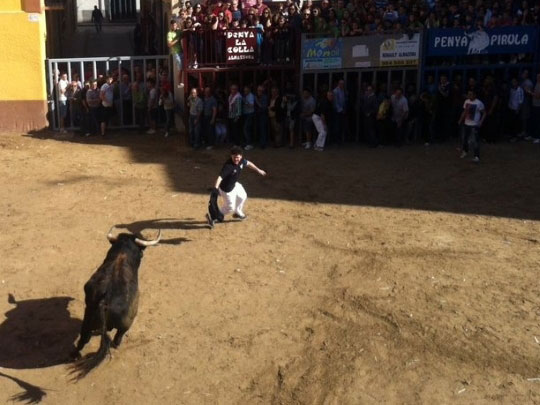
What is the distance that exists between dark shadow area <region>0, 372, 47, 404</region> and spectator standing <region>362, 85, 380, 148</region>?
39.2 ft

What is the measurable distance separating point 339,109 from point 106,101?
6205 millimetres

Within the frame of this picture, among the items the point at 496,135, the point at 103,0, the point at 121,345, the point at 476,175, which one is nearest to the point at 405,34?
the point at 496,135

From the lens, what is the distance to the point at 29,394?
6.83 metres

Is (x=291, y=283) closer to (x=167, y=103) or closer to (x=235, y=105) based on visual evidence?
(x=235, y=105)

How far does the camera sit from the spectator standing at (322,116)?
1711 centimetres

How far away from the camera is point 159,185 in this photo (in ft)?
45.9

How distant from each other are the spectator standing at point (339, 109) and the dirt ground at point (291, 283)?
85.0 inches

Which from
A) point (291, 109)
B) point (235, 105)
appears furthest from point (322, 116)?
point (235, 105)

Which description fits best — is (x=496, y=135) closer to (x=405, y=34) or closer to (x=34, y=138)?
(x=405, y=34)

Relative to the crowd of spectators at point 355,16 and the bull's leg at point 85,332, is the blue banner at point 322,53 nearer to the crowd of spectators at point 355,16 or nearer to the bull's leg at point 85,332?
the crowd of spectators at point 355,16

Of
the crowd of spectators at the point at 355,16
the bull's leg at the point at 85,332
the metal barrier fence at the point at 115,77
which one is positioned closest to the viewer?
the bull's leg at the point at 85,332

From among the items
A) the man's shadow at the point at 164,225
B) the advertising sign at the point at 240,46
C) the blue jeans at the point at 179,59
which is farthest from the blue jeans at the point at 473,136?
the blue jeans at the point at 179,59

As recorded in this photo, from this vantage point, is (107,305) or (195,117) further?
(195,117)

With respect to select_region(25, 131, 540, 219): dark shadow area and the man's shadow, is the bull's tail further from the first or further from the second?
select_region(25, 131, 540, 219): dark shadow area
